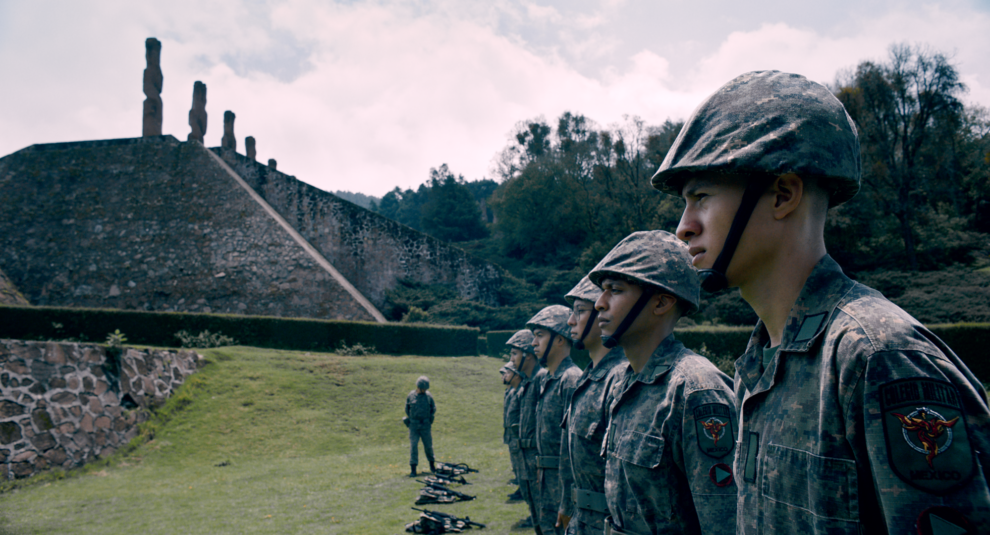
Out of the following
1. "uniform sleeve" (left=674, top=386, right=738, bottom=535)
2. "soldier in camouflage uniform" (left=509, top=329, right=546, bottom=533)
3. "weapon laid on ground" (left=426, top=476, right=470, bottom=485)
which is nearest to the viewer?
"uniform sleeve" (left=674, top=386, right=738, bottom=535)

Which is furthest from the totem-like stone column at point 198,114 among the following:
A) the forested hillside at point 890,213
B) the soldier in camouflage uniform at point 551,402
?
the soldier in camouflage uniform at point 551,402

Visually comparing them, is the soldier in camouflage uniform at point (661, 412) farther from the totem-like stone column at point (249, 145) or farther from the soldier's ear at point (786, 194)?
the totem-like stone column at point (249, 145)

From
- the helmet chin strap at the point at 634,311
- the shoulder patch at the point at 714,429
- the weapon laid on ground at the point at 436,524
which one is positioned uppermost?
the helmet chin strap at the point at 634,311

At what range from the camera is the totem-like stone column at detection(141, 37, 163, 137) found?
2881cm

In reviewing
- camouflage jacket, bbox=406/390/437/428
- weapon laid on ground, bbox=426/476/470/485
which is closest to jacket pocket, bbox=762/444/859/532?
weapon laid on ground, bbox=426/476/470/485

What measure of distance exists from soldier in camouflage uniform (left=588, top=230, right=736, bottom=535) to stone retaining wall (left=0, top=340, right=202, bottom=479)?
12.1m

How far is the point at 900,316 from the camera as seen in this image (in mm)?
1054

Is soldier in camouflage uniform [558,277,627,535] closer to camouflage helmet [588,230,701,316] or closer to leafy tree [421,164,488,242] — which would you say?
camouflage helmet [588,230,701,316]

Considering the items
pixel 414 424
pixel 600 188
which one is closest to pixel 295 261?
pixel 414 424

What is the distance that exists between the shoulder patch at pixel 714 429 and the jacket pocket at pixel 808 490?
3.48 ft

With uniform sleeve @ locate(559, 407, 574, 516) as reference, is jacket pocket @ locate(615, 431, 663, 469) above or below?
above

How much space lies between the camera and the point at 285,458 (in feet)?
42.2

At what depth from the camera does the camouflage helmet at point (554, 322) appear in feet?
20.7

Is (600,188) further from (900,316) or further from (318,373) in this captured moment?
(900,316)
